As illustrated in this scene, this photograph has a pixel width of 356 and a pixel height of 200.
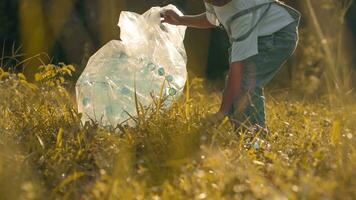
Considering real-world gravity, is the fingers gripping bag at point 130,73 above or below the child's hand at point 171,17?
below

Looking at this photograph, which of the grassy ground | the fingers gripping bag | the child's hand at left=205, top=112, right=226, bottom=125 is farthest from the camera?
the fingers gripping bag

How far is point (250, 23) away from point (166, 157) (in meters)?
1.16

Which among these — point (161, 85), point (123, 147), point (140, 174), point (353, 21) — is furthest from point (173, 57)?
point (353, 21)

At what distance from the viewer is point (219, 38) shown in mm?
9984

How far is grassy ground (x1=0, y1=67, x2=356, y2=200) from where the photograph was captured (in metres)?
2.46

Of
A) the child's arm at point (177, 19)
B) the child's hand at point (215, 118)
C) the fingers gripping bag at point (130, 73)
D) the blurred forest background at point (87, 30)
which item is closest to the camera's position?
the child's hand at point (215, 118)

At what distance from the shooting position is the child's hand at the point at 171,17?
434cm

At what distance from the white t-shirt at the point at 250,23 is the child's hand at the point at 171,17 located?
25 cm

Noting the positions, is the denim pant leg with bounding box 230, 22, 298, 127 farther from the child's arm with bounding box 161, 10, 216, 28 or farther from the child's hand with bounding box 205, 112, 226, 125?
the child's arm with bounding box 161, 10, 216, 28

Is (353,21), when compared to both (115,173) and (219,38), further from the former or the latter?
(115,173)

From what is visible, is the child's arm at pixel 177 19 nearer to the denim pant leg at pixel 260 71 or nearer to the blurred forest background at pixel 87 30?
the denim pant leg at pixel 260 71

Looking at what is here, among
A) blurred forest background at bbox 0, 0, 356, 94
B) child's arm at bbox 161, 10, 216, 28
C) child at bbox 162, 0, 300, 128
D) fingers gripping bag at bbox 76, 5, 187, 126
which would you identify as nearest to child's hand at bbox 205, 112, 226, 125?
child at bbox 162, 0, 300, 128

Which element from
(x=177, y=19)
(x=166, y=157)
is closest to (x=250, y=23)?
(x=177, y=19)

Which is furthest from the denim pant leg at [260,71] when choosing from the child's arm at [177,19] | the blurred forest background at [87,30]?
the blurred forest background at [87,30]
